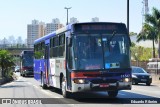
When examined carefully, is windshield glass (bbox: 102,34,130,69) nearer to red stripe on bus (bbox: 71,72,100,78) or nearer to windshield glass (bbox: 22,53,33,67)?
red stripe on bus (bbox: 71,72,100,78)

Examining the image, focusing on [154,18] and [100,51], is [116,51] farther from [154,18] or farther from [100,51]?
[154,18]

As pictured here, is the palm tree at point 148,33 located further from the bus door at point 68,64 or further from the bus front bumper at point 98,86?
the bus front bumper at point 98,86

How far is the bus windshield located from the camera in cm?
1811

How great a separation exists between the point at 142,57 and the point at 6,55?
50.7 m

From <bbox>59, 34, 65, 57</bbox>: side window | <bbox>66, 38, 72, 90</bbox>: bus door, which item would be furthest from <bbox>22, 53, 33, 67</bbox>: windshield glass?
<bbox>66, 38, 72, 90</bbox>: bus door

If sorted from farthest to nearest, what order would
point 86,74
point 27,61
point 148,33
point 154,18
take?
point 148,33
point 154,18
point 27,61
point 86,74

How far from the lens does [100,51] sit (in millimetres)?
18234

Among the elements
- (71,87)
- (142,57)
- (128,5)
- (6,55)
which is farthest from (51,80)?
(142,57)

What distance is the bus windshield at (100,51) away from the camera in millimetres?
18109

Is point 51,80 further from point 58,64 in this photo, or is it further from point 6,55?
point 6,55

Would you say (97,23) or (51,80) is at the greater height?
(97,23)

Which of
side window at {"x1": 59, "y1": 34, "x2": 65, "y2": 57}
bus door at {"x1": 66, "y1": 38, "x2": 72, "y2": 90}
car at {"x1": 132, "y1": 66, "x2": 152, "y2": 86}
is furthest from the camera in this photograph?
car at {"x1": 132, "y1": 66, "x2": 152, "y2": 86}

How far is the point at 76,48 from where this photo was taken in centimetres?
1830

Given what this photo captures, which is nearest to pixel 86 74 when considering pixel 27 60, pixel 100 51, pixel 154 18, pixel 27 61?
pixel 100 51
